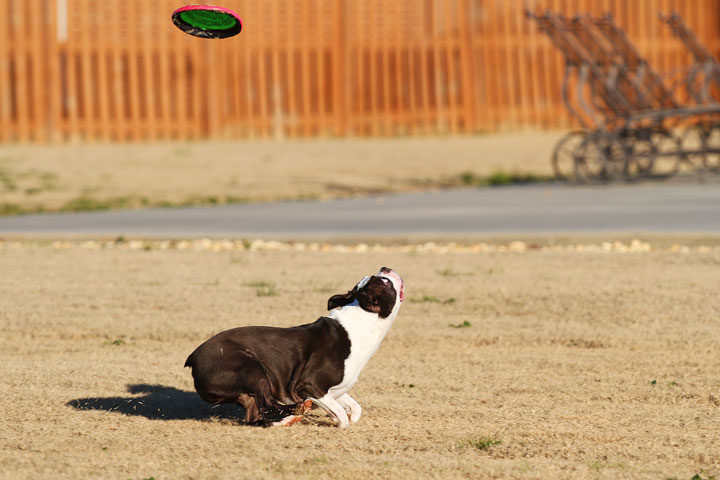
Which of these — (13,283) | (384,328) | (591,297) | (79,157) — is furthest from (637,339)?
(79,157)

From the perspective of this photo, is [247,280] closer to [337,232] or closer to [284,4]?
[337,232]

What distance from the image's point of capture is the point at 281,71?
27.0 m

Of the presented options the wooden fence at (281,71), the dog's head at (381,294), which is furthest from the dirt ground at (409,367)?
the wooden fence at (281,71)

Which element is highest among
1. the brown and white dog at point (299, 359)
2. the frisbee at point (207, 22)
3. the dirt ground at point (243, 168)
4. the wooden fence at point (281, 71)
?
the wooden fence at point (281, 71)

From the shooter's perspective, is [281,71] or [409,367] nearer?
[409,367]

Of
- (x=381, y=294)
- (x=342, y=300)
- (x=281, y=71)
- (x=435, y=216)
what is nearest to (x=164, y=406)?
(x=342, y=300)

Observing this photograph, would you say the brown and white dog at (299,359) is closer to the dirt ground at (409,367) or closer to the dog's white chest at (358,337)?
the dog's white chest at (358,337)

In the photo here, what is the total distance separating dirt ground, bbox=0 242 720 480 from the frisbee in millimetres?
1993

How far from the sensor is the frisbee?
5.91 metres

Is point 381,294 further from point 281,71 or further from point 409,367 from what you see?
point 281,71

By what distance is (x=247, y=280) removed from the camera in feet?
33.1

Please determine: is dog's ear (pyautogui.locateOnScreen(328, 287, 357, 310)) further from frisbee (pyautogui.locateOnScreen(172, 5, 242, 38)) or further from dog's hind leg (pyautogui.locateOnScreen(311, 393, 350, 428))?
frisbee (pyautogui.locateOnScreen(172, 5, 242, 38))

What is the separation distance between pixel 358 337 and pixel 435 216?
1001 cm

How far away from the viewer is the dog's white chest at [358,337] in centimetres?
544
